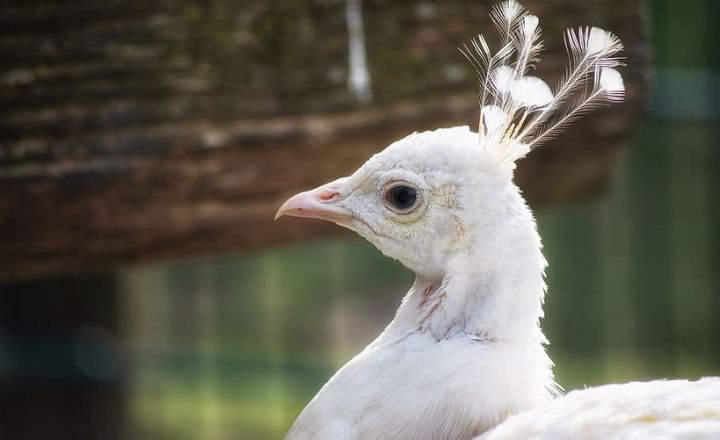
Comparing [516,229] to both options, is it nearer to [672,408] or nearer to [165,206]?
[672,408]

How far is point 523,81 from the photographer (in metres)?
2.04

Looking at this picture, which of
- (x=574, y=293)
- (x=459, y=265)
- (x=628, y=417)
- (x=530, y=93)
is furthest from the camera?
(x=574, y=293)

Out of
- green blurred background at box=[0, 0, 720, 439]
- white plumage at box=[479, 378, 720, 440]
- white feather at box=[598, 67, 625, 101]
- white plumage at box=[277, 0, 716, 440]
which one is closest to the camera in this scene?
white plumage at box=[479, 378, 720, 440]

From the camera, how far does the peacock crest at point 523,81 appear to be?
77.9 inches

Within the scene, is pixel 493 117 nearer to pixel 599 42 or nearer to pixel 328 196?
pixel 599 42

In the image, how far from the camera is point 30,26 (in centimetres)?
203

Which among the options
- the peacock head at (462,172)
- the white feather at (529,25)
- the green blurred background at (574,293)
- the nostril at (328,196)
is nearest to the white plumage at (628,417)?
the peacock head at (462,172)

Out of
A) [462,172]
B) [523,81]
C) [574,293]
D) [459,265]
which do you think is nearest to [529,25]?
[523,81]

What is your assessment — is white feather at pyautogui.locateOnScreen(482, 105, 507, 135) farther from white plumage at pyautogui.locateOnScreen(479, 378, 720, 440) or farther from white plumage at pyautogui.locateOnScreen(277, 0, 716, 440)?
white plumage at pyautogui.locateOnScreen(479, 378, 720, 440)

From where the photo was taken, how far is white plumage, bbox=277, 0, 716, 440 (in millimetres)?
1844

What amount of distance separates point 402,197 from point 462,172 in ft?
0.42

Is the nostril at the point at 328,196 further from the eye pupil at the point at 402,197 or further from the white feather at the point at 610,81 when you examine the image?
the white feather at the point at 610,81

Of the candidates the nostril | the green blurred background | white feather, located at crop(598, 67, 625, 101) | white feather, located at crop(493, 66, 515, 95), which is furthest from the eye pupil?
the green blurred background

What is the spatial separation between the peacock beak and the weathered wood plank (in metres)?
0.18
